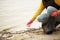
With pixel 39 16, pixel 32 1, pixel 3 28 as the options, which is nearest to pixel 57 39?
pixel 39 16

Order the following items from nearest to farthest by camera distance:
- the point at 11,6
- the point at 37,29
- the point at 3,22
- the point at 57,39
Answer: the point at 57,39 < the point at 37,29 < the point at 3,22 < the point at 11,6

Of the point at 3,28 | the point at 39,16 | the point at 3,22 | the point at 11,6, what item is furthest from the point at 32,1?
the point at 39,16

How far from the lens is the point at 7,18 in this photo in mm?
2904

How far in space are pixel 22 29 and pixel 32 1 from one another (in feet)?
5.68

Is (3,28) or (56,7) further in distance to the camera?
(3,28)

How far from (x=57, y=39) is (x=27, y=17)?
1060 mm

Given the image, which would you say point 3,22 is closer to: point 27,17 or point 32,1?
point 27,17

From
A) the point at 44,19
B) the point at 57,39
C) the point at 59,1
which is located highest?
the point at 59,1

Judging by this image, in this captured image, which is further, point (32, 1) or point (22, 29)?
point (32, 1)

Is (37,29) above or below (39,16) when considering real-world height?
Result: below

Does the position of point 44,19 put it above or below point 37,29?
above

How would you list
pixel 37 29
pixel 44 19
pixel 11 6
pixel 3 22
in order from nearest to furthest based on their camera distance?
pixel 44 19
pixel 37 29
pixel 3 22
pixel 11 6

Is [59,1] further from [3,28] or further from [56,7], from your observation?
[3,28]

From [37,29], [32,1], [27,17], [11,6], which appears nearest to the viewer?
[37,29]
